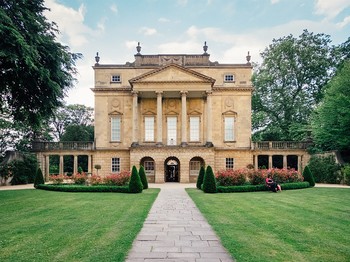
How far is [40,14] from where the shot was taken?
18.1 m

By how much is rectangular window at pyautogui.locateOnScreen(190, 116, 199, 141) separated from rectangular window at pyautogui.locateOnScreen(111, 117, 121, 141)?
954 centimetres


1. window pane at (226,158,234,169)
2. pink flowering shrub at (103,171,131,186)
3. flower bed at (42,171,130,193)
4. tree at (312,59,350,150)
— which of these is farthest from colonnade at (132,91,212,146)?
pink flowering shrub at (103,171,131,186)

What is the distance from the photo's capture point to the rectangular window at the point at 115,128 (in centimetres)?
3931

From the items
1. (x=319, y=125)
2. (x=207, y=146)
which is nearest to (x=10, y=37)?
(x=207, y=146)

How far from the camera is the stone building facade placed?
38312mm

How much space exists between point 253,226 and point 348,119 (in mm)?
23106

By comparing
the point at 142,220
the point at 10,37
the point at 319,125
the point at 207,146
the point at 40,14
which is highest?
the point at 40,14

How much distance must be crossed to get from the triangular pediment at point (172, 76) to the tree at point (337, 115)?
12.9 m

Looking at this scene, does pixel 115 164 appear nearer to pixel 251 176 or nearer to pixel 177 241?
pixel 251 176

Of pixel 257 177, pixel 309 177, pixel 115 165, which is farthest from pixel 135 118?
pixel 309 177

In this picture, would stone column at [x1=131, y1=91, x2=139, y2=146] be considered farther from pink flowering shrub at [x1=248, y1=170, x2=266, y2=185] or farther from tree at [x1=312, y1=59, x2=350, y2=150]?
tree at [x1=312, y1=59, x2=350, y2=150]

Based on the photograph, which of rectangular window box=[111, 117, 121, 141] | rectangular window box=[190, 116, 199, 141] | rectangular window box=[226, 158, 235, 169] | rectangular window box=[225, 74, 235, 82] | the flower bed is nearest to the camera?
the flower bed

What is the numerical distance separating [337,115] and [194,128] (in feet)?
54.7

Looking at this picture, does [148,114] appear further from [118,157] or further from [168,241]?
[168,241]
